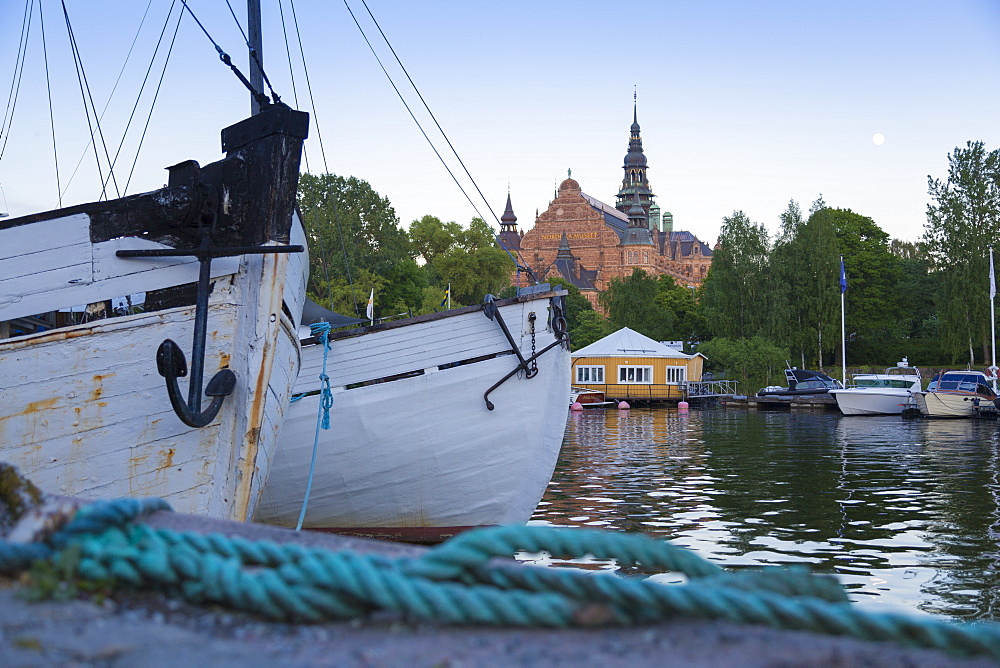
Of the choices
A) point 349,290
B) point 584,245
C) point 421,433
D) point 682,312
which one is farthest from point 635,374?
point 584,245

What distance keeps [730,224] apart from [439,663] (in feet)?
204

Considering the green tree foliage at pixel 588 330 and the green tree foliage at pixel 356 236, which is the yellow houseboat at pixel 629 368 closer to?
the green tree foliage at pixel 356 236

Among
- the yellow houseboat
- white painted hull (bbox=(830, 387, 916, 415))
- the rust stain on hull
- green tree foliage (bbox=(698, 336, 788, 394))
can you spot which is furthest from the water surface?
green tree foliage (bbox=(698, 336, 788, 394))

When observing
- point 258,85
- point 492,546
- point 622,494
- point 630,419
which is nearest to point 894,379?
point 630,419

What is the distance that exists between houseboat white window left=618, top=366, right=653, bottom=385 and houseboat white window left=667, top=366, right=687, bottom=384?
1.22 m

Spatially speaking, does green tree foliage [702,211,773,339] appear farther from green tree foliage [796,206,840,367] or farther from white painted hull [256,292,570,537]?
white painted hull [256,292,570,537]

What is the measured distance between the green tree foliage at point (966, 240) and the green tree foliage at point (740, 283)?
10.1 m

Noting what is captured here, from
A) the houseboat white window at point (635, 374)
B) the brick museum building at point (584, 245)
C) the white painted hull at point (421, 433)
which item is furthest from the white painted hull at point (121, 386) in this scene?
the brick museum building at point (584, 245)

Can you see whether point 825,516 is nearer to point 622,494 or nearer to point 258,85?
point 622,494

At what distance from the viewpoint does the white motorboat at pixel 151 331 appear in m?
5.34

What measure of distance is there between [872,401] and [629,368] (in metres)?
15.9

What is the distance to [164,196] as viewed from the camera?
18.3ft

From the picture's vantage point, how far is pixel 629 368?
51938 millimetres

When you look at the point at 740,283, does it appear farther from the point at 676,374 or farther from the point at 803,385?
the point at 803,385
